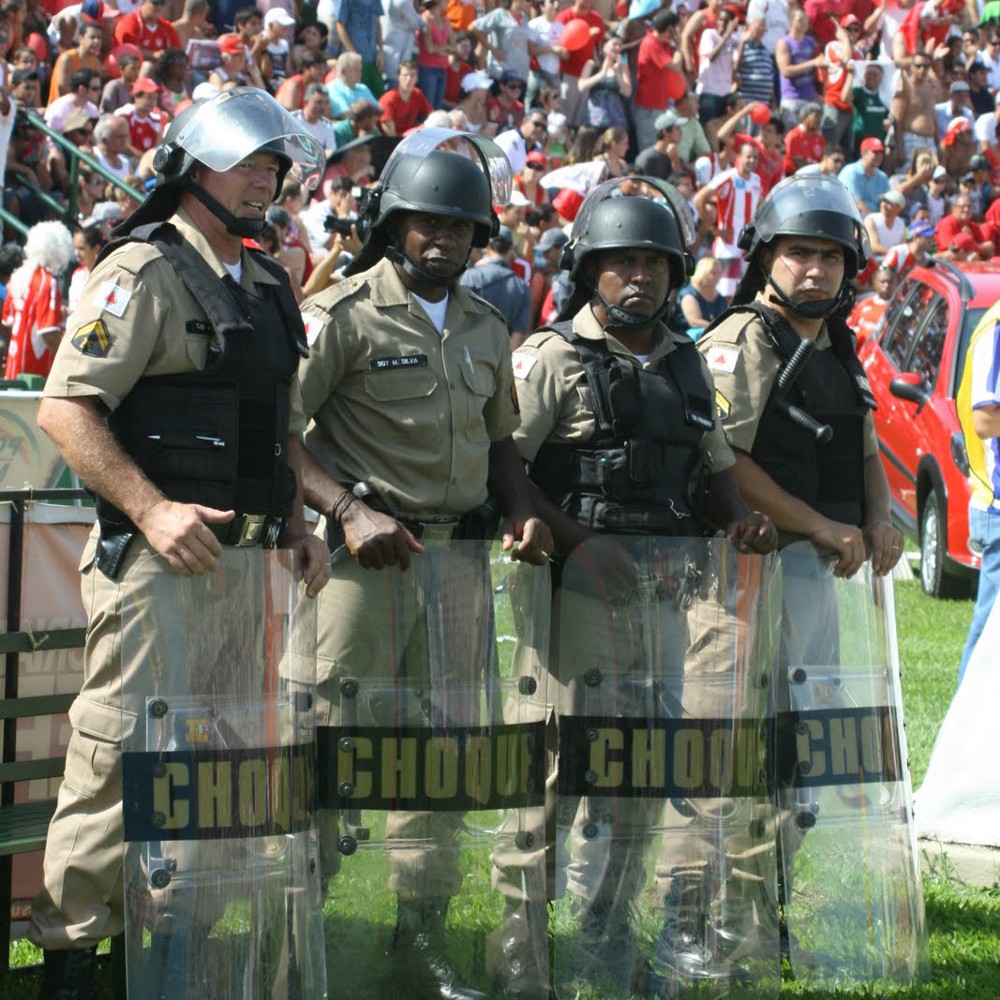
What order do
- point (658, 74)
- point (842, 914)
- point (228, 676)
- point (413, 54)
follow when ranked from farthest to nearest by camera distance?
point (658, 74)
point (413, 54)
point (842, 914)
point (228, 676)

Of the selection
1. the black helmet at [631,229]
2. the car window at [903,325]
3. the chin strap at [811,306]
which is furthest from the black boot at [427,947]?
the car window at [903,325]

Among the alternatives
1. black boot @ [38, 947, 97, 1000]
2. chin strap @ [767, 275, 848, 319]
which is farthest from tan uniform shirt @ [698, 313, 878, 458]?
black boot @ [38, 947, 97, 1000]

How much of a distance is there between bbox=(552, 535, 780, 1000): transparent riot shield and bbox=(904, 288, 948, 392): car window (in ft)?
22.0

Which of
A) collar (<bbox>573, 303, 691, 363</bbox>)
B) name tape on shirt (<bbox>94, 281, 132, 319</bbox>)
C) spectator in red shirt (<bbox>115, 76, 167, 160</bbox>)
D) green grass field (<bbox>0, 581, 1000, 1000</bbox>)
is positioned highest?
spectator in red shirt (<bbox>115, 76, 167, 160</bbox>)

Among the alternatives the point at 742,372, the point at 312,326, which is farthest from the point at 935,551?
the point at 312,326

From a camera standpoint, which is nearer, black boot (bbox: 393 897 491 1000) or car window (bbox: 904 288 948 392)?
black boot (bbox: 393 897 491 1000)

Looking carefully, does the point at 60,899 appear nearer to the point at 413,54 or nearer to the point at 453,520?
the point at 453,520

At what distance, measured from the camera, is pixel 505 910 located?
4.36 metres

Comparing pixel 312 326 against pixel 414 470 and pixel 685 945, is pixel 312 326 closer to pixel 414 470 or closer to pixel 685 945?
pixel 414 470

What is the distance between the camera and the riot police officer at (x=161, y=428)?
3.83 metres

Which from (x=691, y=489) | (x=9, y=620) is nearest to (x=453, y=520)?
(x=691, y=489)

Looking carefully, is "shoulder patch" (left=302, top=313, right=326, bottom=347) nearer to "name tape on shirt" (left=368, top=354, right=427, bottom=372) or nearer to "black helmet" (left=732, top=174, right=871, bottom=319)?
"name tape on shirt" (left=368, top=354, right=427, bottom=372)

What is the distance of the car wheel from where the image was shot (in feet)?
35.3

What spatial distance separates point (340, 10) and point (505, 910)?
1261 cm
